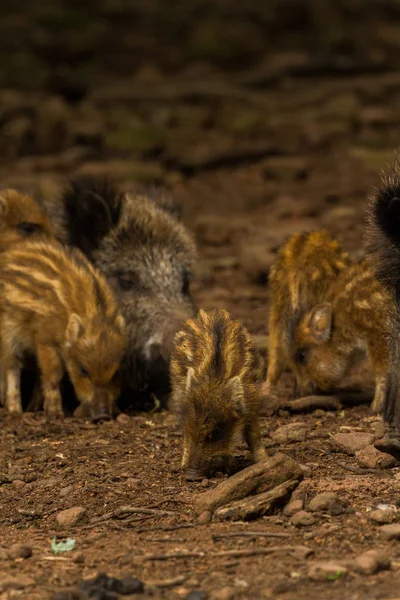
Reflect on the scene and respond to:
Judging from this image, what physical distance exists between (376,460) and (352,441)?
29 cm

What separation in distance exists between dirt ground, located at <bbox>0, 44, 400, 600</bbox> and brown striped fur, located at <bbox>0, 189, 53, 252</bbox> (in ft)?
3.59

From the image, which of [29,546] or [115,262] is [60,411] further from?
[29,546]

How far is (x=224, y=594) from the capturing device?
397cm

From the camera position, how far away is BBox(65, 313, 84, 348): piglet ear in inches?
263

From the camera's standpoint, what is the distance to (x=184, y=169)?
13.4m

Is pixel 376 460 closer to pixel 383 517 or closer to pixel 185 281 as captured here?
pixel 383 517

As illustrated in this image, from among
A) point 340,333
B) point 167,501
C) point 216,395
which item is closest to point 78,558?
point 167,501

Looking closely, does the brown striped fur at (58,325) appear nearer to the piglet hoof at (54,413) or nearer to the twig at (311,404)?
the piglet hoof at (54,413)

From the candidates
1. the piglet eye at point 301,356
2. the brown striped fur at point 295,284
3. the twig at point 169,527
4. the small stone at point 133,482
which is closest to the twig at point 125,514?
the twig at point 169,527

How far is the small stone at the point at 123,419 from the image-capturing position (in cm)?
664

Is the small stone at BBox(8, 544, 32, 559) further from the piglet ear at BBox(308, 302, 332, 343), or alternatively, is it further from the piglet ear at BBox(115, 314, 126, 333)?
the piglet ear at BBox(308, 302, 332, 343)

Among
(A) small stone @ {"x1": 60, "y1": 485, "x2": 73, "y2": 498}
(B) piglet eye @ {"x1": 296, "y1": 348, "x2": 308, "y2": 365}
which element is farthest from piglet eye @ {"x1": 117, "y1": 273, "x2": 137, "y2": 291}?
(A) small stone @ {"x1": 60, "y1": 485, "x2": 73, "y2": 498}

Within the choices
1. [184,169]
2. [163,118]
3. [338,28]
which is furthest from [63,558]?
[338,28]

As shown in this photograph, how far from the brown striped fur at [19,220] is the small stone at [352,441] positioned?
2406 mm
